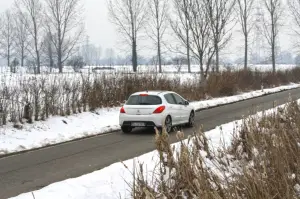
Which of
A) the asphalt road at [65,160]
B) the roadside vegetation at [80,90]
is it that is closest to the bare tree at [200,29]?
the roadside vegetation at [80,90]

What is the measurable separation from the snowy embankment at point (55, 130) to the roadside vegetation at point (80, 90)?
52 centimetres

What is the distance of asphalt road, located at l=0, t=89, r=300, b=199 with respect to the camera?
8.13 metres

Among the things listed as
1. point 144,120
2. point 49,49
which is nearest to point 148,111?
point 144,120

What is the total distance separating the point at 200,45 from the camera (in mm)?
29359

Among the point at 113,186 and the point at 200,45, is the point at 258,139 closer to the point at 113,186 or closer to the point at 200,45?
the point at 113,186

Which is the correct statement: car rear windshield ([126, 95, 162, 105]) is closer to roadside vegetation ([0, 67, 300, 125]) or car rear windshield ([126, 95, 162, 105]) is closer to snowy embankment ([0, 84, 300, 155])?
A: snowy embankment ([0, 84, 300, 155])

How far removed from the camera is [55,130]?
50.1ft

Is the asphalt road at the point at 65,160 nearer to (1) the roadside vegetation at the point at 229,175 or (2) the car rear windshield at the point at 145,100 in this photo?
(2) the car rear windshield at the point at 145,100

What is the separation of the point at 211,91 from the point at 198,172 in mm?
26146

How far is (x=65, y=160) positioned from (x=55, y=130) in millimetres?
5284

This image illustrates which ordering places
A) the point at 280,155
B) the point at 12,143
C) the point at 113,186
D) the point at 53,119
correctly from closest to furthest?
the point at 280,155 → the point at 113,186 → the point at 12,143 → the point at 53,119

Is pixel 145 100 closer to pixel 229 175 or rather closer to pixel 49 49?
pixel 229 175

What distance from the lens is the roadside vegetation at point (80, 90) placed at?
15.5 meters

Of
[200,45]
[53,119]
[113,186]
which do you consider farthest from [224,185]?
[200,45]
